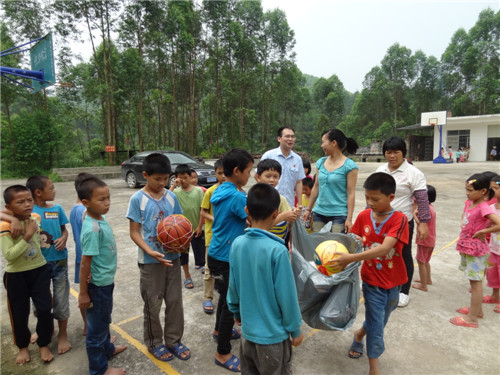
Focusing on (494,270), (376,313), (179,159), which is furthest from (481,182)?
(179,159)

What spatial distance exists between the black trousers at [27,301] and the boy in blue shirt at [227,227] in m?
1.39

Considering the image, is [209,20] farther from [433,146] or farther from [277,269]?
[277,269]

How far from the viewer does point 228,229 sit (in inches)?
94.8

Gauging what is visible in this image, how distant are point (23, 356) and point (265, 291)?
225cm

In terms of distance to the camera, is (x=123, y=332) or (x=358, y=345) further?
(x=123, y=332)

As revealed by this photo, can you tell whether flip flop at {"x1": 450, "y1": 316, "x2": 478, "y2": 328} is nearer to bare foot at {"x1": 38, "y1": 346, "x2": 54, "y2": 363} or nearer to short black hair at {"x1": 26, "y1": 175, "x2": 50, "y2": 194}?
bare foot at {"x1": 38, "y1": 346, "x2": 54, "y2": 363}

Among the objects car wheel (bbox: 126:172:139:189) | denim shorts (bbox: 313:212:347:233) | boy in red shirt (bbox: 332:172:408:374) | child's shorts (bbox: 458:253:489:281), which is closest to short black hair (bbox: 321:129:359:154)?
denim shorts (bbox: 313:212:347:233)

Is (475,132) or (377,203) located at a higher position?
(475,132)

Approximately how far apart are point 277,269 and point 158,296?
1337 mm

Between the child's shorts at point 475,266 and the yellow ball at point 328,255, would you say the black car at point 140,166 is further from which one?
the yellow ball at point 328,255

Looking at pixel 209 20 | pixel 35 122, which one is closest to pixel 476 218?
pixel 35 122

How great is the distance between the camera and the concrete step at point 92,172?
17.6 m

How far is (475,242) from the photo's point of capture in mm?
2949

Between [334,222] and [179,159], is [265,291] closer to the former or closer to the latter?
[334,222]
